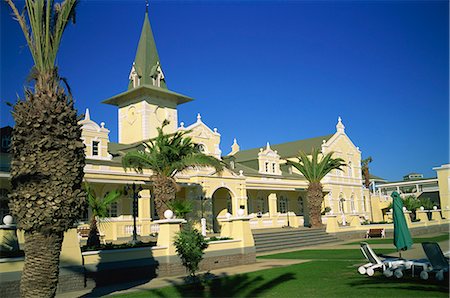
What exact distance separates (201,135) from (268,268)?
17.0 m

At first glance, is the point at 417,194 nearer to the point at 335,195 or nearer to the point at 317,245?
the point at 335,195

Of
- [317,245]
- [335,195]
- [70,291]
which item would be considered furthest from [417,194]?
[70,291]

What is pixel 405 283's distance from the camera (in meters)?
10.9

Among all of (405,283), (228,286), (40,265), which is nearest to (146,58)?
(228,286)

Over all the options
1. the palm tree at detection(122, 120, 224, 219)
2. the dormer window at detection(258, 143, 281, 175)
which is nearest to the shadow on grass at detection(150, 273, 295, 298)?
the palm tree at detection(122, 120, 224, 219)

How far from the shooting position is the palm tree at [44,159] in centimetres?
850

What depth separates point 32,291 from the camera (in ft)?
27.2

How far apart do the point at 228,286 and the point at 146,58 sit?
30.6m

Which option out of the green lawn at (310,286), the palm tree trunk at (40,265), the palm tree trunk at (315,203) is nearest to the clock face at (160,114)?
the palm tree trunk at (315,203)

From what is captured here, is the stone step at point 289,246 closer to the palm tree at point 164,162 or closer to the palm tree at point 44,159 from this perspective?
the palm tree at point 164,162

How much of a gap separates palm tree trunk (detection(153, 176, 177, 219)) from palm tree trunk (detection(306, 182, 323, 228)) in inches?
618

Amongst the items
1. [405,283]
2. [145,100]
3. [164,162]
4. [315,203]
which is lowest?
[405,283]

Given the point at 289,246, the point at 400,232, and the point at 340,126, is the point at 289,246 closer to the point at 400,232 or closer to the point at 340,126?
the point at 400,232

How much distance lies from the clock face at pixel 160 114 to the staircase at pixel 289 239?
14.7 metres
